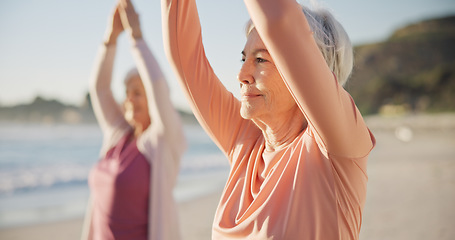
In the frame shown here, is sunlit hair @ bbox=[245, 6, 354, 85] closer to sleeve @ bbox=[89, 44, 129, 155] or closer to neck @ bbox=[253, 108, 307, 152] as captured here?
neck @ bbox=[253, 108, 307, 152]

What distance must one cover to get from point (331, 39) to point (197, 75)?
0.37 m

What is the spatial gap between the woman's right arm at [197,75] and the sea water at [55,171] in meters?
6.53

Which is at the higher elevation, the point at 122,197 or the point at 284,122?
the point at 284,122

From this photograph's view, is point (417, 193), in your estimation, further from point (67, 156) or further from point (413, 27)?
point (413, 27)

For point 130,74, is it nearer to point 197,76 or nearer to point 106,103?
point 106,103

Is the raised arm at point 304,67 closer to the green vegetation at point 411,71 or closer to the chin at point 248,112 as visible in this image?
the chin at point 248,112

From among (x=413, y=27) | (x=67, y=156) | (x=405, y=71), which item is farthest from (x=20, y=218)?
(x=413, y=27)

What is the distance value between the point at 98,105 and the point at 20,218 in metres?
5.36

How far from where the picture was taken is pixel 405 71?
169 ft

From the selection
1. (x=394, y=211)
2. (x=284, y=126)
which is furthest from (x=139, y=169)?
(x=394, y=211)

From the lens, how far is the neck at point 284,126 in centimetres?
101

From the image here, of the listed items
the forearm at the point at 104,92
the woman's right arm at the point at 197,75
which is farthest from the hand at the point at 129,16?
the woman's right arm at the point at 197,75

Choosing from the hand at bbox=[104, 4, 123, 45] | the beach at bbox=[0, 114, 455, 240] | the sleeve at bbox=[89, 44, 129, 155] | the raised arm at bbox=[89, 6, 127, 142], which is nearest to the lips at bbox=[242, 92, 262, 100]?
the hand at bbox=[104, 4, 123, 45]

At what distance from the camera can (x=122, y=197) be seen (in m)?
2.42
